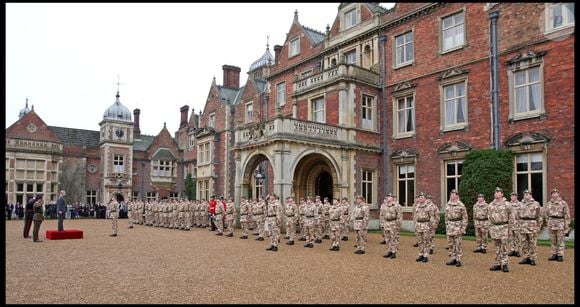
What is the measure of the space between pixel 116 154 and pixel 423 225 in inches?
1464

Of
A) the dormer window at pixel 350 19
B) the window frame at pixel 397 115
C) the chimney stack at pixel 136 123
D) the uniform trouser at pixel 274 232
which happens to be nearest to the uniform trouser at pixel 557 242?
the uniform trouser at pixel 274 232

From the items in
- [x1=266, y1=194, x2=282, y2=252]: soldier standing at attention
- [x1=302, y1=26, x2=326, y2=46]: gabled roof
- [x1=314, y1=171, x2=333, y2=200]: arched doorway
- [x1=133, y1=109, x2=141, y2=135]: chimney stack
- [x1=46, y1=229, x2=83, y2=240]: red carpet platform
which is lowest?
[x1=46, y1=229, x2=83, y2=240]: red carpet platform

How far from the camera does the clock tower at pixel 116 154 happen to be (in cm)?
4250

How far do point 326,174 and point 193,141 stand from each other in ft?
75.9

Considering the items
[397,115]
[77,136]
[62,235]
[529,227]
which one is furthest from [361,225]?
[77,136]

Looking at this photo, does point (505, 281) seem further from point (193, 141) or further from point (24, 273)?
point (193, 141)

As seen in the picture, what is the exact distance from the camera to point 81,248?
1385 cm

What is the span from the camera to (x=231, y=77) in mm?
40406

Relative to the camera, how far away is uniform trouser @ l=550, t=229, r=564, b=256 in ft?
37.6

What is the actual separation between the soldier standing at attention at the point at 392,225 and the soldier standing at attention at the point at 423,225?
80cm

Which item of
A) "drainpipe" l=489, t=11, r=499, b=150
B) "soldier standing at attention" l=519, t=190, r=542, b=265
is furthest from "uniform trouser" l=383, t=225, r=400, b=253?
"drainpipe" l=489, t=11, r=499, b=150

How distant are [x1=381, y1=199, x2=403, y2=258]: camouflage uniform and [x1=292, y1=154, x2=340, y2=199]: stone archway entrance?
34.1 ft

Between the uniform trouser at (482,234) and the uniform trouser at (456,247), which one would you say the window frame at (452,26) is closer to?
the uniform trouser at (482,234)

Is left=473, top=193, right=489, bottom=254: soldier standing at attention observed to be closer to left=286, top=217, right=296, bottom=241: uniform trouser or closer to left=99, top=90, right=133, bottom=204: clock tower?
left=286, top=217, right=296, bottom=241: uniform trouser
